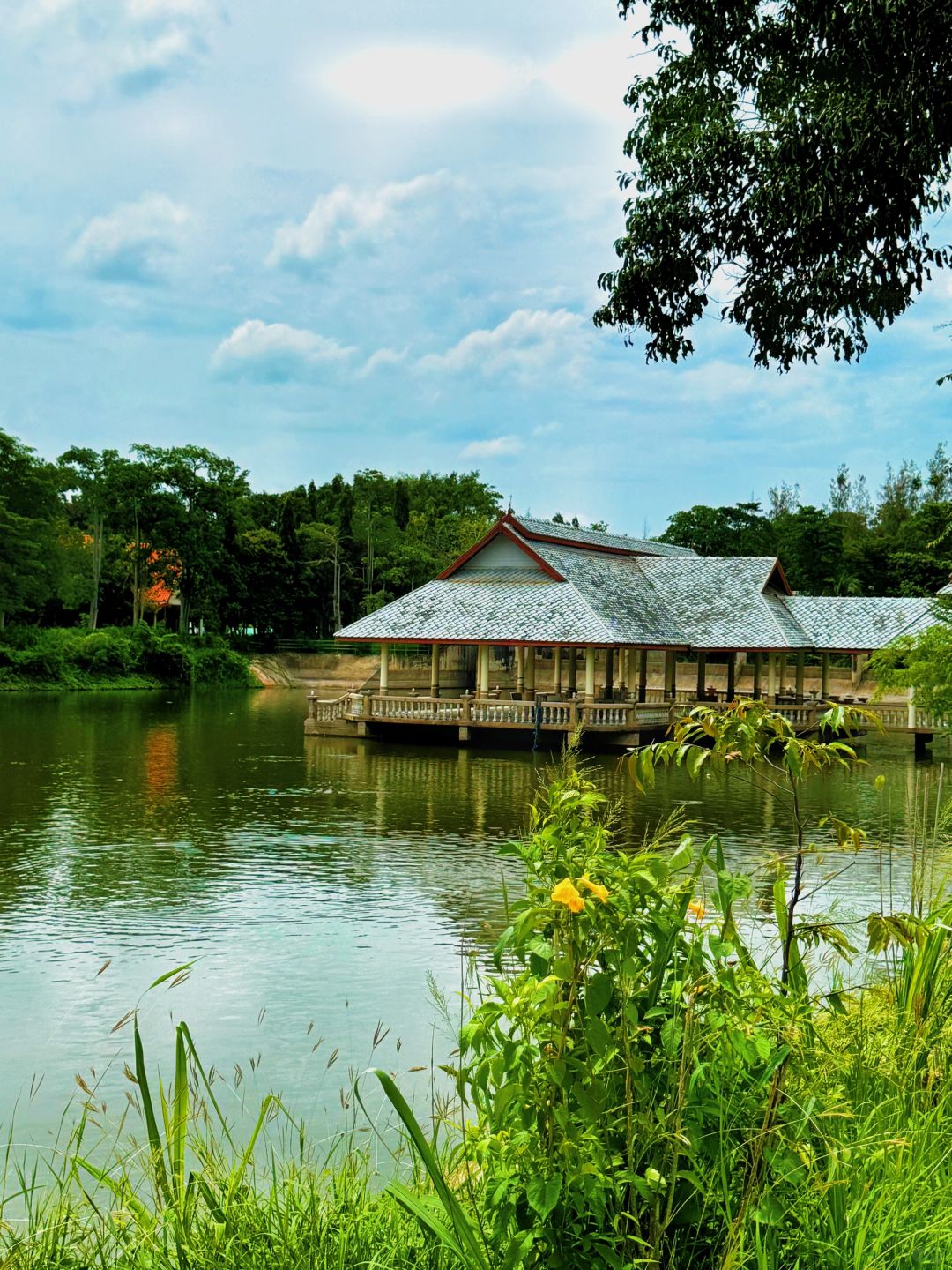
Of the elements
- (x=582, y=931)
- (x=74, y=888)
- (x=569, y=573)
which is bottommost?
(x=74, y=888)

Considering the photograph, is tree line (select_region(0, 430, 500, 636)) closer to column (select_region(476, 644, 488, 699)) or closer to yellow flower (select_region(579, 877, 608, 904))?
column (select_region(476, 644, 488, 699))

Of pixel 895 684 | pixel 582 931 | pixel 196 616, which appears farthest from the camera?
pixel 196 616

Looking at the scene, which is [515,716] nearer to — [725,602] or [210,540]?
[725,602]

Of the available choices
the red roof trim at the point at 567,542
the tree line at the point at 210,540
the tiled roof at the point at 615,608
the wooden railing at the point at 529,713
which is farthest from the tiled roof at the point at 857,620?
the tree line at the point at 210,540

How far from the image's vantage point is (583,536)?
34625 mm

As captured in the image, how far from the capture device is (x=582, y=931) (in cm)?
291

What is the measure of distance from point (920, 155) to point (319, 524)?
57646 mm

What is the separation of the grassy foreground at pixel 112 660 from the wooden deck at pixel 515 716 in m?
20.7

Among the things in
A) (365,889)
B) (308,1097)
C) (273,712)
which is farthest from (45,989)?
(273,712)

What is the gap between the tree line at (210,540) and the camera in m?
47.5

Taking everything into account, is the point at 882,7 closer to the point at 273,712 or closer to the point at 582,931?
the point at 582,931

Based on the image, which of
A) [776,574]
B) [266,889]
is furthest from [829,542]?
[266,889]

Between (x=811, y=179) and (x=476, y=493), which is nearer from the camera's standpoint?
(x=811, y=179)

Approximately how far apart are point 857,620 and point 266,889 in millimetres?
24763
